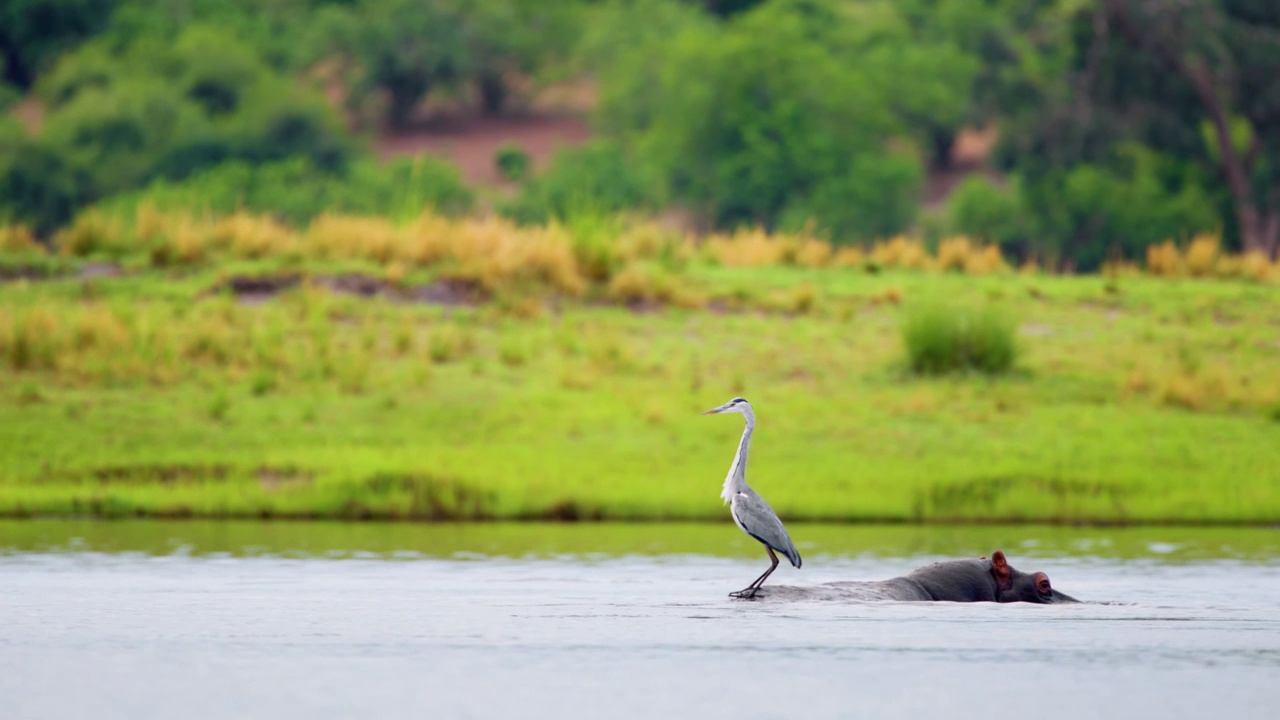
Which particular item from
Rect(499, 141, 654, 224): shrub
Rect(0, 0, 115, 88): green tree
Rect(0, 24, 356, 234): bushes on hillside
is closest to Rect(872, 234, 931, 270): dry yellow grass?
Rect(499, 141, 654, 224): shrub

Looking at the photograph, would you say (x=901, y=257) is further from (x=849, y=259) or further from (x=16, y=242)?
(x=16, y=242)

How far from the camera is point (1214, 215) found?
5978 centimetres

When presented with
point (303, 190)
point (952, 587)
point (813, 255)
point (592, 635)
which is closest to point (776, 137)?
point (303, 190)

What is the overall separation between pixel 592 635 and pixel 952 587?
331 cm

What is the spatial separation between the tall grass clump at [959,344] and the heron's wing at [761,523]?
14.1 meters

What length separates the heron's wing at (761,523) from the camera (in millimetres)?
14594

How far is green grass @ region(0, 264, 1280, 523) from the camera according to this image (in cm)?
2356

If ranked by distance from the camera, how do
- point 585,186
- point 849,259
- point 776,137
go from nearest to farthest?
point 849,259, point 776,137, point 585,186

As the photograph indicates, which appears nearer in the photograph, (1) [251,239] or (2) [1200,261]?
(1) [251,239]

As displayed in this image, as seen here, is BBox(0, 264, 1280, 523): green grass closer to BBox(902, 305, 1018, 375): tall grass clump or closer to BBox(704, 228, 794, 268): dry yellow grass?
BBox(902, 305, 1018, 375): tall grass clump

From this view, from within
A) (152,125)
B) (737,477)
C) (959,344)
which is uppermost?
(152,125)

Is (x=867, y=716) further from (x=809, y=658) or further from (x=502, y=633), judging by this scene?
(x=502, y=633)

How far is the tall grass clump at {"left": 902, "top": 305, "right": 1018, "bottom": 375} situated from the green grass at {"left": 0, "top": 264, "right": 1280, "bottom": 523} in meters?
0.32

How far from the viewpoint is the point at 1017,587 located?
15625mm
